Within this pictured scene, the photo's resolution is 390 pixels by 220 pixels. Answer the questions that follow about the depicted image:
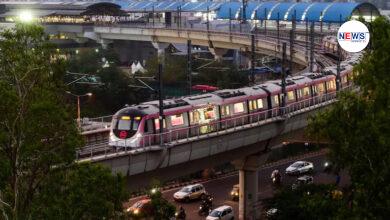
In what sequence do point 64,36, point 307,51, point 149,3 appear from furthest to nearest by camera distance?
1. point 149,3
2. point 64,36
3. point 307,51

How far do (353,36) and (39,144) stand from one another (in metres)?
13.2

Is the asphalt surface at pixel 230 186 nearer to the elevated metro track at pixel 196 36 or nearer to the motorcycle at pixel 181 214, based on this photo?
the motorcycle at pixel 181 214

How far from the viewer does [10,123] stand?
15.1 metres

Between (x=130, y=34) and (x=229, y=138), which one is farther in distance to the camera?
(x=130, y=34)

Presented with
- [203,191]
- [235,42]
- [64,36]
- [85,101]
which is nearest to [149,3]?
[64,36]

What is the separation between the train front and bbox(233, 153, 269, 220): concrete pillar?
9839mm

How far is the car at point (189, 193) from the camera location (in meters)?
42.8

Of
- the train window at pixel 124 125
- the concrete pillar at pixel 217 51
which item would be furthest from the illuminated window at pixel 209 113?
the concrete pillar at pixel 217 51

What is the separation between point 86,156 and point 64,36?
281ft

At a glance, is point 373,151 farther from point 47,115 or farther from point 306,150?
point 306,150

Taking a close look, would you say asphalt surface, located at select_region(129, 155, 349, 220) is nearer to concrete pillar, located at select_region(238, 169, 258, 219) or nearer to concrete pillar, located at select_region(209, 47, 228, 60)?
concrete pillar, located at select_region(238, 169, 258, 219)

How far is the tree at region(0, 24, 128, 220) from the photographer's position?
1497 cm

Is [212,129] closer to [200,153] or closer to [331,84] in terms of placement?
[200,153]

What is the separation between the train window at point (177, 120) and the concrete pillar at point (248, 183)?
6.98m
